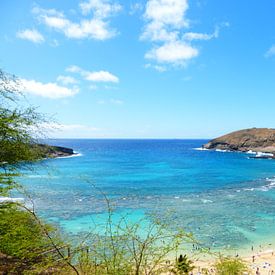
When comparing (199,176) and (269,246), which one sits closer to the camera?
(269,246)

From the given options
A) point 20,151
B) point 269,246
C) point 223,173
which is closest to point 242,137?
point 223,173

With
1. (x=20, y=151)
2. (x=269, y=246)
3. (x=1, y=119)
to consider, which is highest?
(x=1, y=119)

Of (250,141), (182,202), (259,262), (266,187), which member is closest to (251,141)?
(250,141)

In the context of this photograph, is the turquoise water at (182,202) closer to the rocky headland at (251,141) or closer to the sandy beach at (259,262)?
the sandy beach at (259,262)

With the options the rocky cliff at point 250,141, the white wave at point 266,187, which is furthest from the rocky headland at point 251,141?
the white wave at point 266,187

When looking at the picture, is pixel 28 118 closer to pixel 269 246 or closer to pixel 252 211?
pixel 269 246

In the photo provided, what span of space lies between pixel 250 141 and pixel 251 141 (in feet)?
2.23

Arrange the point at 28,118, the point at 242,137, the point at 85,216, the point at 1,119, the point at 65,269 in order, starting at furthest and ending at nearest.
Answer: the point at 242,137, the point at 85,216, the point at 28,118, the point at 1,119, the point at 65,269

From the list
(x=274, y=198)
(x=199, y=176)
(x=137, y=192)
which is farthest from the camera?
(x=199, y=176)

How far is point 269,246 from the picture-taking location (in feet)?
115

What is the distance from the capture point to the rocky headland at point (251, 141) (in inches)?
5876

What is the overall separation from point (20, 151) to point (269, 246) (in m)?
32.2

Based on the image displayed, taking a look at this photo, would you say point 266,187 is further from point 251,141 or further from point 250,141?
point 250,141

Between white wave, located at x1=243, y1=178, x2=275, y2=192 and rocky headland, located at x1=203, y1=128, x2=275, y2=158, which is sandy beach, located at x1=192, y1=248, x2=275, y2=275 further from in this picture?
rocky headland, located at x1=203, y1=128, x2=275, y2=158
